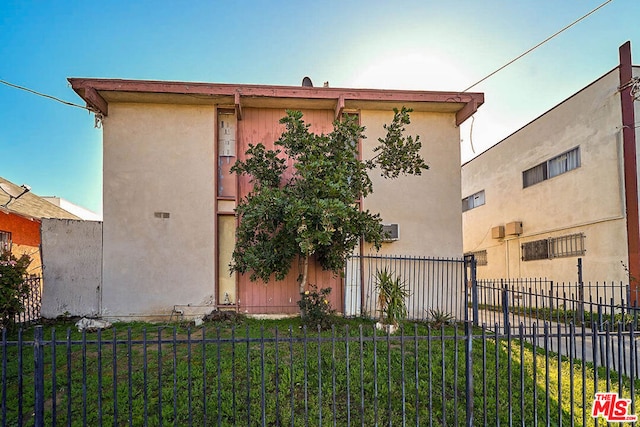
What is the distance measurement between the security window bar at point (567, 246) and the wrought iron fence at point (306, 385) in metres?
7.45

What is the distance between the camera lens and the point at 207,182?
371 inches

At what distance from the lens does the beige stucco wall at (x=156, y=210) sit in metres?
9.08

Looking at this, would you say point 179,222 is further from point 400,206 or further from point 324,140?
point 400,206

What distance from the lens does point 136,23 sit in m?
8.88

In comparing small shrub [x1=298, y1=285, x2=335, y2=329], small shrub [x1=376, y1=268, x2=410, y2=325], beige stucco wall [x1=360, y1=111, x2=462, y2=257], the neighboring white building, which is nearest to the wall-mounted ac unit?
beige stucco wall [x1=360, y1=111, x2=462, y2=257]

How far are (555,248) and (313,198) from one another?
1101 cm

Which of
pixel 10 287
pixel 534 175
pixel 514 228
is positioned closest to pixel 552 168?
pixel 534 175

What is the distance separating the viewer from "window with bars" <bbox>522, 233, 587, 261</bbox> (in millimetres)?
12406

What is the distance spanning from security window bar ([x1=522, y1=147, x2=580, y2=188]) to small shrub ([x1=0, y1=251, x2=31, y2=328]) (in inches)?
600

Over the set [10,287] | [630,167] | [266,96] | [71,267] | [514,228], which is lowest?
[10,287]

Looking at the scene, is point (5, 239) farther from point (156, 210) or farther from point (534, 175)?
point (534, 175)

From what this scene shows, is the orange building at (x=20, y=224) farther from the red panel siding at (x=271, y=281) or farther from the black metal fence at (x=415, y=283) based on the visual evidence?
the black metal fence at (x=415, y=283)

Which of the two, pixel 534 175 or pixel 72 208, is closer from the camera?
pixel 534 175
